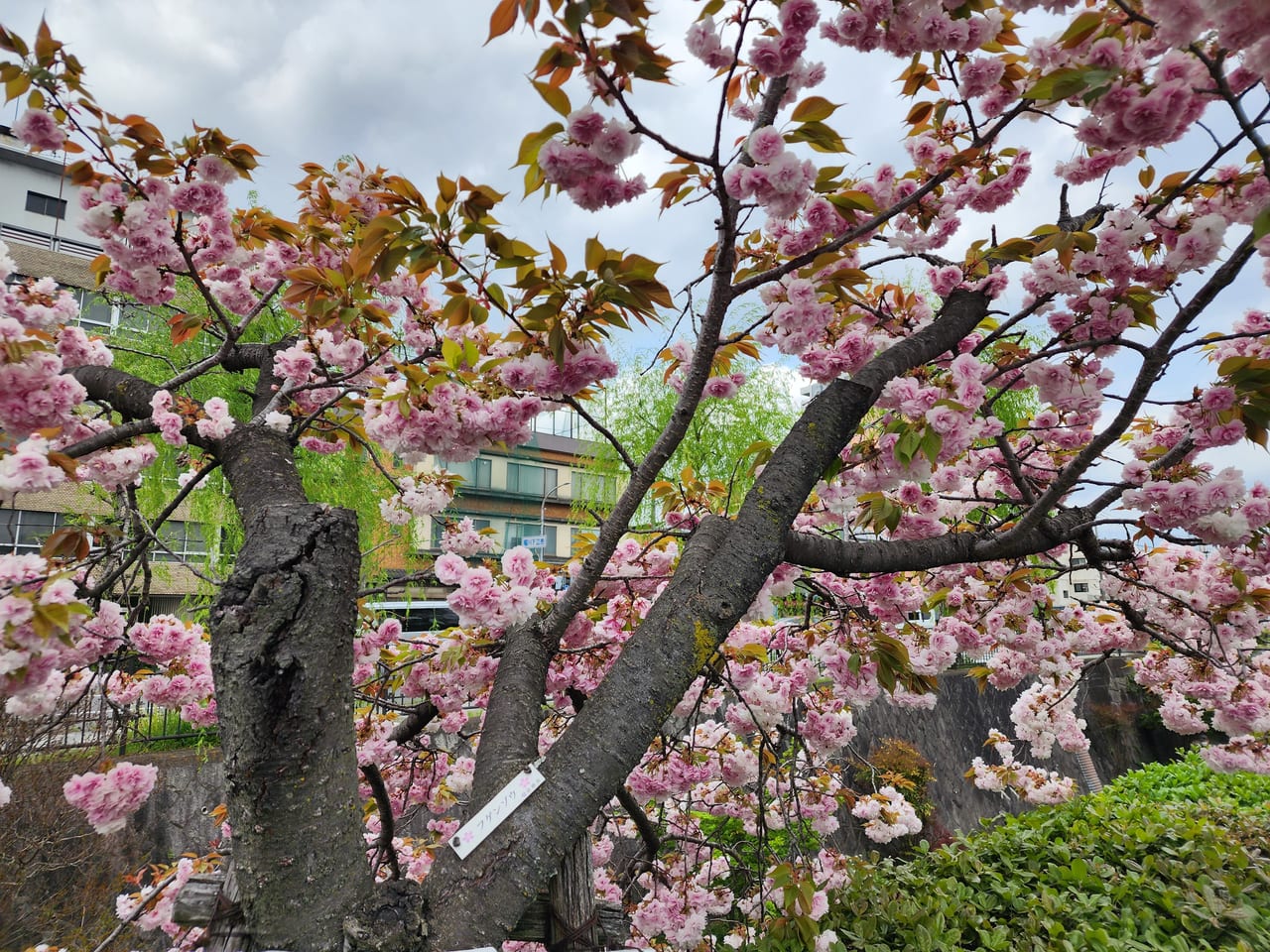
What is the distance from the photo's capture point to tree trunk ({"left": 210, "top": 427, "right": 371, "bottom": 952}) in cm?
121

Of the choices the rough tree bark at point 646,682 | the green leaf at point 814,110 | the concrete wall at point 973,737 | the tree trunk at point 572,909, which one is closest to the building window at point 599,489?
the concrete wall at point 973,737

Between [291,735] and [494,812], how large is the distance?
433 millimetres

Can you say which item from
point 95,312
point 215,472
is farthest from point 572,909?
point 95,312

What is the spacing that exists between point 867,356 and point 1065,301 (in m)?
0.57

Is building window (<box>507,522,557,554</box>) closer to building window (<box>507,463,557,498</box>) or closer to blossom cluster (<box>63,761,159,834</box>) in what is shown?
building window (<box>507,463,557,498</box>)

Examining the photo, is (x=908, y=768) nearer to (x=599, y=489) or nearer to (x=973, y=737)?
(x=973, y=737)

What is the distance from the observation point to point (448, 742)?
5875 millimetres

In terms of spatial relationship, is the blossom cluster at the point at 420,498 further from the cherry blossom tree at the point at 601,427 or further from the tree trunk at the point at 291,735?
the tree trunk at the point at 291,735

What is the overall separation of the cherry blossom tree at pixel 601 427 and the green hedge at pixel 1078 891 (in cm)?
45

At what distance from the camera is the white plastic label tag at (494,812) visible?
1315mm

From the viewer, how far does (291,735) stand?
4.07 feet

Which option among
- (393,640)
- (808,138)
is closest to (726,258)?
(808,138)

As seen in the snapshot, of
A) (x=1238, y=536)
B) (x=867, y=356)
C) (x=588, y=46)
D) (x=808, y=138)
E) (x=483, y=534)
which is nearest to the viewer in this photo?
(x=588, y=46)

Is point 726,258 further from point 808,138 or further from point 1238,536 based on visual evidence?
point 1238,536
